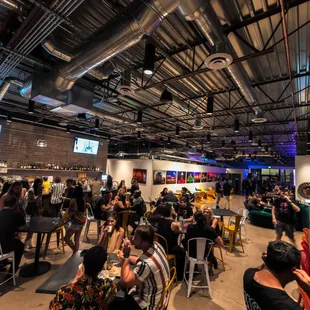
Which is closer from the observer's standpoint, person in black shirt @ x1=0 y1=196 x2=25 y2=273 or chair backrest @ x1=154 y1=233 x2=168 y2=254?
person in black shirt @ x1=0 y1=196 x2=25 y2=273

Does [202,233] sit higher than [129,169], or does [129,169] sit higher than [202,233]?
[129,169]

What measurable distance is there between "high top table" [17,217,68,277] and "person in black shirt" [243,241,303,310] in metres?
2.99

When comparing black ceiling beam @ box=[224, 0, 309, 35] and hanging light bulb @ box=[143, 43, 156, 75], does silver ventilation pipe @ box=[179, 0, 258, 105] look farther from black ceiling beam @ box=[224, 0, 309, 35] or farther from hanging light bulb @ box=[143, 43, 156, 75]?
hanging light bulb @ box=[143, 43, 156, 75]

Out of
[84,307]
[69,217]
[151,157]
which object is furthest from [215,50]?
[151,157]

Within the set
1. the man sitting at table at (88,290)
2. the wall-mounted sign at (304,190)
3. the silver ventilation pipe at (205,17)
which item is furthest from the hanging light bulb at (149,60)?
the wall-mounted sign at (304,190)

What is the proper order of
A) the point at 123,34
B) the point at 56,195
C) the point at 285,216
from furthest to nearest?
the point at 56,195 < the point at 285,216 < the point at 123,34

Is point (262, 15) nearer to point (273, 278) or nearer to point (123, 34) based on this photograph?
point (123, 34)

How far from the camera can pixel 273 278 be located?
116cm

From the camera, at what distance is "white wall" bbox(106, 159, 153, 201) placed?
11.0 m

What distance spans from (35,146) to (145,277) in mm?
9520

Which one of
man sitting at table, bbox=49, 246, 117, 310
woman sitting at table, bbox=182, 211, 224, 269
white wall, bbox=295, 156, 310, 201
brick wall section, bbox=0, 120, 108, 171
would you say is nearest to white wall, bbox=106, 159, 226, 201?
brick wall section, bbox=0, 120, 108, 171

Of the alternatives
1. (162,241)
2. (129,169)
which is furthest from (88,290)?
(129,169)

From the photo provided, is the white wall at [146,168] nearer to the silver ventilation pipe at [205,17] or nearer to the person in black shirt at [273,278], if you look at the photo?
the silver ventilation pipe at [205,17]

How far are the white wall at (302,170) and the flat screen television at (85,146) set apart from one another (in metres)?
10.9
